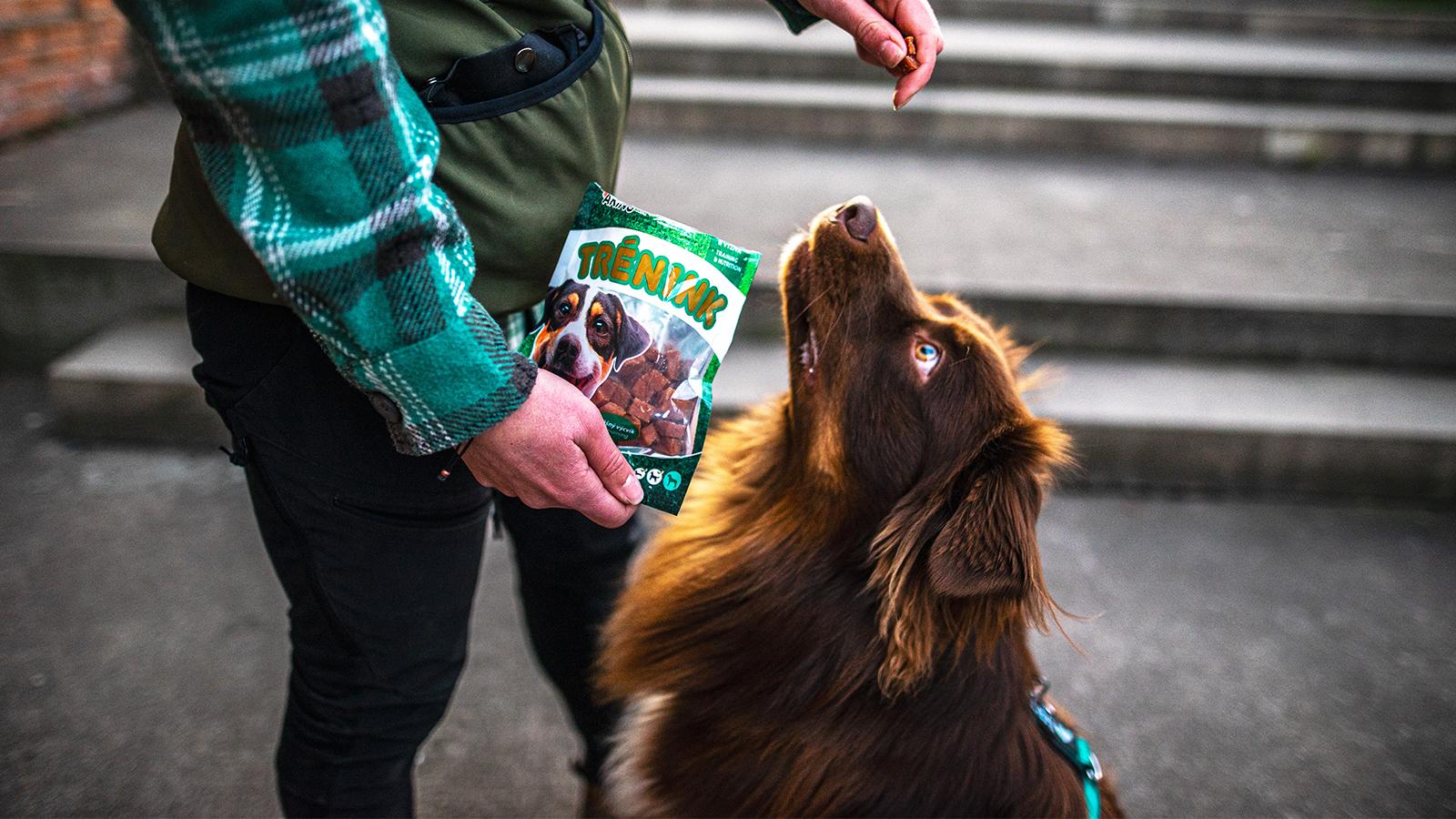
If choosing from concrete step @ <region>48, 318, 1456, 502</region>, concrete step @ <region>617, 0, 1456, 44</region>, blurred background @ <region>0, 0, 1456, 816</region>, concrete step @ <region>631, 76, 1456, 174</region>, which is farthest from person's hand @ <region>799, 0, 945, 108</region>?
concrete step @ <region>617, 0, 1456, 44</region>

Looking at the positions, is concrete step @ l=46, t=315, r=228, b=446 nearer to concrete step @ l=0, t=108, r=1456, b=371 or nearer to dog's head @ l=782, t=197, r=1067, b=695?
concrete step @ l=0, t=108, r=1456, b=371

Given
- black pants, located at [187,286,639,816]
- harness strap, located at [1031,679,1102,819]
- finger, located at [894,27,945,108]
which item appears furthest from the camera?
harness strap, located at [1031,679,1102,819]

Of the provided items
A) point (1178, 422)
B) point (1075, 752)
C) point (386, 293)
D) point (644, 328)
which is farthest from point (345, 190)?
point (1178, 422)

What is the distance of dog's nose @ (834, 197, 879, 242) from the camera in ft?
5.90

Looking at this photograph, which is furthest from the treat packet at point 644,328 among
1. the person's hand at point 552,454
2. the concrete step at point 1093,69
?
the concrete step at point 1093,69

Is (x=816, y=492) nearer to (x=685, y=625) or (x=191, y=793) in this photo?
(x=685, y=625)

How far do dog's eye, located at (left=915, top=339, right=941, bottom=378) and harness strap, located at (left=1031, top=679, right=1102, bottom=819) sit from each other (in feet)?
1.99

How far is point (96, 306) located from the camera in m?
3.75

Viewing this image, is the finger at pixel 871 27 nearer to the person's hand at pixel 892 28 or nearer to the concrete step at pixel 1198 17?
the person's hand at pixel 892 28

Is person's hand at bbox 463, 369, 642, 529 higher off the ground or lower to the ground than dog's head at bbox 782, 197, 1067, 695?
higher

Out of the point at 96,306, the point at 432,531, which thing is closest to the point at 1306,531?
the point at 432,531

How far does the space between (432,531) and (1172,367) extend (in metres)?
3.27

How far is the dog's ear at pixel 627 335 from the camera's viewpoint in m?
1.28

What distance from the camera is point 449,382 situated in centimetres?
102
